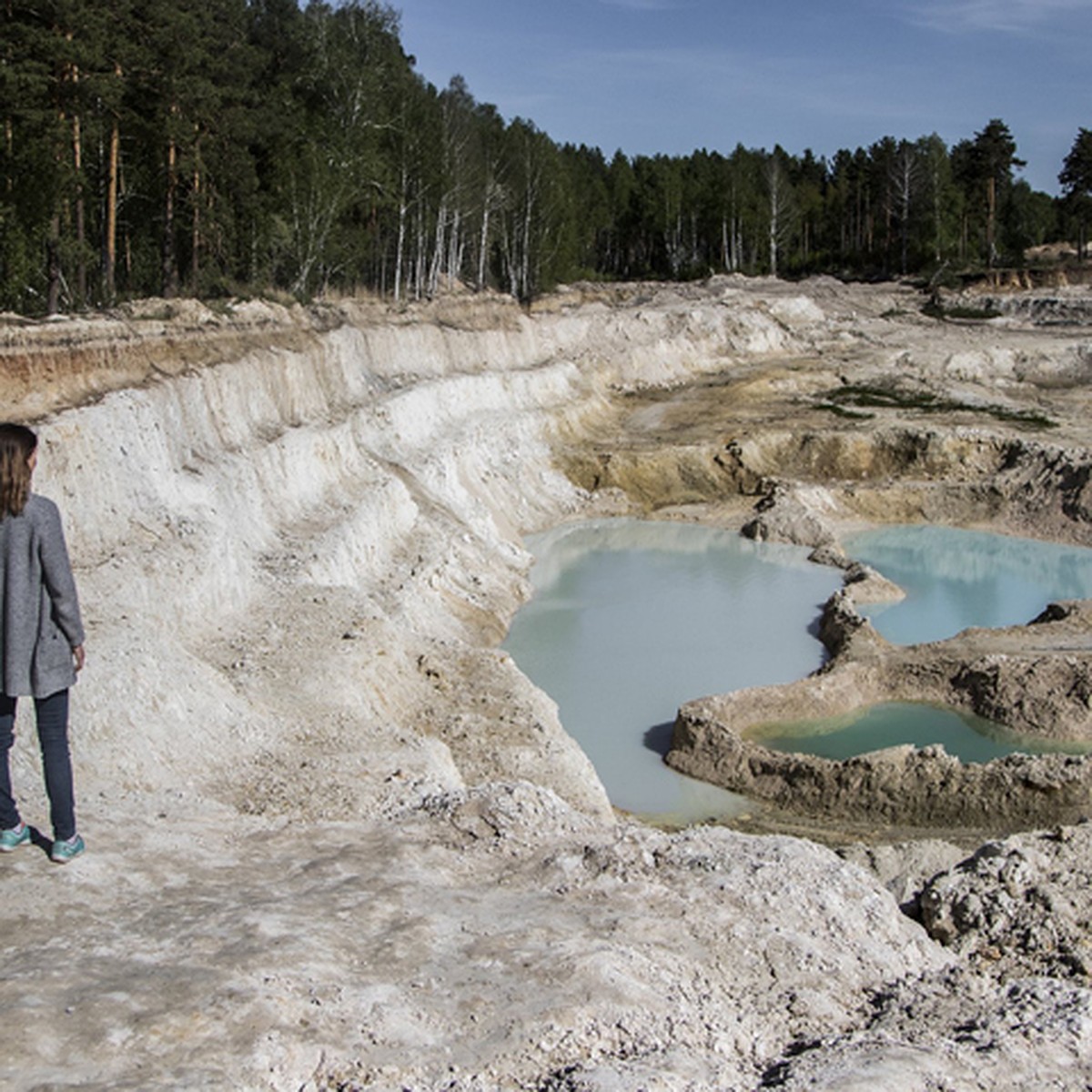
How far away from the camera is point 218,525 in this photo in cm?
1714

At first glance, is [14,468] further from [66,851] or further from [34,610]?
[66,851]

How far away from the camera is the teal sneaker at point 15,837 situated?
7.45 meters

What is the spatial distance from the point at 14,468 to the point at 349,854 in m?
3.61

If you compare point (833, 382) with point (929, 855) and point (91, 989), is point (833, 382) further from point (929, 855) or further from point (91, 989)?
point (91, 989)

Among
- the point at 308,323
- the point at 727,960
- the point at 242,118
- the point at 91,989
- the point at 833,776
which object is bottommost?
the point at 833,776

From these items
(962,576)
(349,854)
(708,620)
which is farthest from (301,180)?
(349,854)

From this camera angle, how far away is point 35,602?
6.95 metres

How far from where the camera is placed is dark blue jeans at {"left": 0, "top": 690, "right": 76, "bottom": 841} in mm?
7102

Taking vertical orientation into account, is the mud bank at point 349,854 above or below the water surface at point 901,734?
above

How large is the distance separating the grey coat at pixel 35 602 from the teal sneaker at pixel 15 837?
3.46 feet

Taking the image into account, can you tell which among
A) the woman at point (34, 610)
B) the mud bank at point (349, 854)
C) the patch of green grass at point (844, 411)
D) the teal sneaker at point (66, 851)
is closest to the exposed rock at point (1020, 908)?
the mud bank at point (349, 854)

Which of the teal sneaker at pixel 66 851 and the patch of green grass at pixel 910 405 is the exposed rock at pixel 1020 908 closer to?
the teal sneaker at pixel 66 851

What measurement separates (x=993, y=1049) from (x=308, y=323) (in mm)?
25444

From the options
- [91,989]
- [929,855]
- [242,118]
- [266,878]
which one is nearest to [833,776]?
[929,855]
